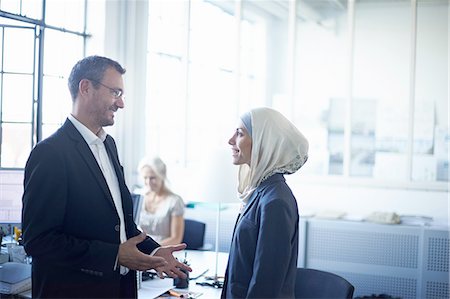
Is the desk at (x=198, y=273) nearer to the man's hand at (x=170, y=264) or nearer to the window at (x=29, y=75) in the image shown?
the man's hand at (x=170, y=264)

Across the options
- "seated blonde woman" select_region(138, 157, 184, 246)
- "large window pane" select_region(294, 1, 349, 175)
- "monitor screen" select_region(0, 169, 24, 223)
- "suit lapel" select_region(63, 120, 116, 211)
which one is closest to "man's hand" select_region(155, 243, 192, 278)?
"suit lapel" select_region(63, 120, 116, 211)

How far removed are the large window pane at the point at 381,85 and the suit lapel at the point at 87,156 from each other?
6.87 m

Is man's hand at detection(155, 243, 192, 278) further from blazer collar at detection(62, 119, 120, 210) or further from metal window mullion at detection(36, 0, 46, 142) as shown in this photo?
metal window mullion at detection(36, 0, 46, 142)

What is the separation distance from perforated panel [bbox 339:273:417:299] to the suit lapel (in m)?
2.87

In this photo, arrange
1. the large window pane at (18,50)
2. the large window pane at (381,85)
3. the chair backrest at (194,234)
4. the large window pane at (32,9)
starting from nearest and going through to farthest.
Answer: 1. the large window pane at (18,50)
2. the large window pane at (32,9)
3. the chair backrest at (194,234)
4. the large window pane at (381,85)

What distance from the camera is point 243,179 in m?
2.67

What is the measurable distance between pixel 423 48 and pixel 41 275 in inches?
304

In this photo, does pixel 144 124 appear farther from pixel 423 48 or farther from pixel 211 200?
pixel 423 48

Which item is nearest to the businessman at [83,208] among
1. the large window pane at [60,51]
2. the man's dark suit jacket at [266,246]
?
the man's dark suit jacket at [266,246]

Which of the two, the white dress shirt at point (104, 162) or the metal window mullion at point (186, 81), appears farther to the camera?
the metal window mullion at point (186, 81)

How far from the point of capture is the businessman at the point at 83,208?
193 centimetres

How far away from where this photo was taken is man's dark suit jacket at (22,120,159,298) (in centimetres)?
192

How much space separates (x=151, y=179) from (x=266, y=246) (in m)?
2.42

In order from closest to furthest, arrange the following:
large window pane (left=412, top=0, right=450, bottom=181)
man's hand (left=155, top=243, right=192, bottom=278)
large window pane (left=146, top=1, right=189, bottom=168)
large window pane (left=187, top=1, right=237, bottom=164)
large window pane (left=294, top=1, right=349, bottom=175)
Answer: man's hand (left=155, top=243, right=192, bottom=278) → large window pane (left=146, top=1, right=189, bottom=168) → large window pane (left=187, top=1, right=237, bottom=164) → large window pane (left=412, top=0, right=450, bottom=181) → large window pane (left=294, top=1, right=349, bottom=175)
